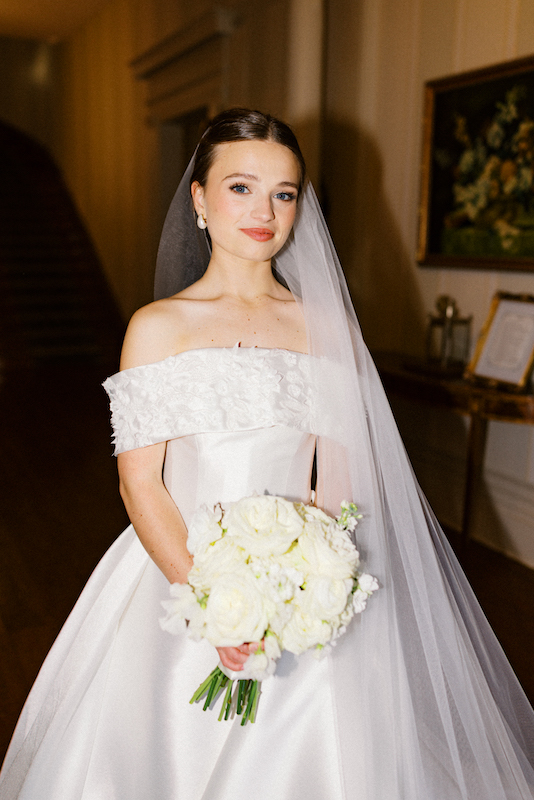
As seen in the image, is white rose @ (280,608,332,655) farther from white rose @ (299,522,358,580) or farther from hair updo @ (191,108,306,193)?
hair updo @ (191,108,306,193)

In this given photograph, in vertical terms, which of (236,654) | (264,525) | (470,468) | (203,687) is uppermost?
(264,525)

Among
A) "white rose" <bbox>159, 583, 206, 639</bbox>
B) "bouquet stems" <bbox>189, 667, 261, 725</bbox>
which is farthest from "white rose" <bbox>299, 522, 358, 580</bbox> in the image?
"bouquet stems" <bbox>189, 667, 261, 725</bbox>

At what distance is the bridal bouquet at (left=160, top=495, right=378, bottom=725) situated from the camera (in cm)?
126

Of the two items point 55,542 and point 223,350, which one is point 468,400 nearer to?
point 223,350

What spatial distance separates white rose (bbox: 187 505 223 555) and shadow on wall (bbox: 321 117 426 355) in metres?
3.52

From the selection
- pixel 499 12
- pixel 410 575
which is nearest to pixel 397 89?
pixel 499 12

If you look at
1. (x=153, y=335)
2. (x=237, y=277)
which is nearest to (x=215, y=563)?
(x=153, y=335)

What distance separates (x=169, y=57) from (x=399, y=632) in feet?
24.0

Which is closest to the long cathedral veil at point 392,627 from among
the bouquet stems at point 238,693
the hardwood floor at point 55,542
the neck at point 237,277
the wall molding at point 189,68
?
the neck at point 237,277

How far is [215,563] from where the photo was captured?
4.27 ft

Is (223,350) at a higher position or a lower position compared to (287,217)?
lower

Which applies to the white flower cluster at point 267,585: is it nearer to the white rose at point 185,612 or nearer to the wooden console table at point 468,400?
the white rose at point 185,612

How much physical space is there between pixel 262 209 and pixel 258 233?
0.18ft

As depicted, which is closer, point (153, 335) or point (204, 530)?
point (204, 530)
